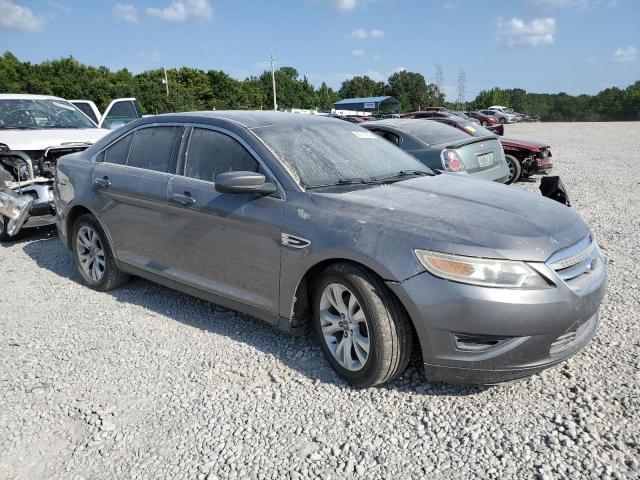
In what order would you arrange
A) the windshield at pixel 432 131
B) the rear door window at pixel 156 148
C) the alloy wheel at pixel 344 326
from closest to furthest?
1. the alloy wheel at pixel 344 326
2. the rear door window at pixel 156 148
3. the windshield at pixel 432 131

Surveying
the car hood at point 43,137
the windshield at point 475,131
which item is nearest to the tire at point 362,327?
the car hood at point 43,137

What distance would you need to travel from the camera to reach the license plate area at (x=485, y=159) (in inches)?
324

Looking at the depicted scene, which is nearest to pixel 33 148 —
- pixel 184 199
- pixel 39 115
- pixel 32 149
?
pixel 32 149

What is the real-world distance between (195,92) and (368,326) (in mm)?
87539

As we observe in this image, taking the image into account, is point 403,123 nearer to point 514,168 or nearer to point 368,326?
→ point 514,168

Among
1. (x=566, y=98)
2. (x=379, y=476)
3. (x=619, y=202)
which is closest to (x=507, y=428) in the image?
(x=379, y=476)

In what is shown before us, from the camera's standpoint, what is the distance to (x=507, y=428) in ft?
8.98

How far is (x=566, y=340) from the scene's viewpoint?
2875 mm

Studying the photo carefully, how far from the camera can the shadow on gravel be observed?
3.21m

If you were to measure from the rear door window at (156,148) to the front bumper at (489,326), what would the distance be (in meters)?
2.33

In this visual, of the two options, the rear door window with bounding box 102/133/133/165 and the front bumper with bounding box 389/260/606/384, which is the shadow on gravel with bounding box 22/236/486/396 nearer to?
the front bumper with bounding box 389/260/606/384

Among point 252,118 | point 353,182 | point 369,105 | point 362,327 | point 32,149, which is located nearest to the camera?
point 362,327

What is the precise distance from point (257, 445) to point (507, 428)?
1.29 metres

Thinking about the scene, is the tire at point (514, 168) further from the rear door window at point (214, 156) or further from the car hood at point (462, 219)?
the rear door window at point (214, 156)
